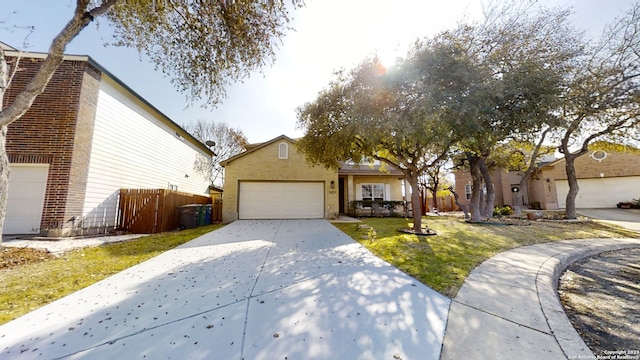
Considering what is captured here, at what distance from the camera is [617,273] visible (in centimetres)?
506

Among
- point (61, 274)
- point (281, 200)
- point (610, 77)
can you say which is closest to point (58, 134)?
point (61, 274)

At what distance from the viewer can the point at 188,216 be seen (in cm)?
1146

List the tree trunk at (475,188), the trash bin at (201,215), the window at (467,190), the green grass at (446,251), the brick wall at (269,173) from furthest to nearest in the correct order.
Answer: the window at (467,190) → the brick wall at (269,173) → the tree trunk at (475,188) → the trash bin at (201,215) → the green grass at (446,251)

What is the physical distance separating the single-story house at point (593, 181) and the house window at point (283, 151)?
57.2 feet

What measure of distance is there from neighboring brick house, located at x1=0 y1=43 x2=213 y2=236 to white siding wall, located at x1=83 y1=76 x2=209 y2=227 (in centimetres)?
4

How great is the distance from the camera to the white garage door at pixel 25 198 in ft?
26.2

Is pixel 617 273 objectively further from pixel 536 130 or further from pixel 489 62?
pixel 489 62

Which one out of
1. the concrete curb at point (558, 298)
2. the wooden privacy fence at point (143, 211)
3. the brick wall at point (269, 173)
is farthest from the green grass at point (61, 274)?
the brick wall at point (269, 173)

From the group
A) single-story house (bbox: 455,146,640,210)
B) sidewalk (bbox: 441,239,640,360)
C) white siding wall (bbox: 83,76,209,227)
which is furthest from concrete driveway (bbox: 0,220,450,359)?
single-story house (bbox: 455,146,640,210)

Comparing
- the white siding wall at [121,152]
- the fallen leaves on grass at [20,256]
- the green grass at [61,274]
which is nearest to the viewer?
the green grass at [61,274]

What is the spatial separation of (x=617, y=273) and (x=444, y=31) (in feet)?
26.7

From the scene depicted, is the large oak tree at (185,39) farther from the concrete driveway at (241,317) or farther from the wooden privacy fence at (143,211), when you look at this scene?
the concrete driveway at (241,317)

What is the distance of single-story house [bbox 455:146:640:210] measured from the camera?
18.5 metres

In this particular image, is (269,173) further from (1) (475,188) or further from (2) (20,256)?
(1) (475,188)
